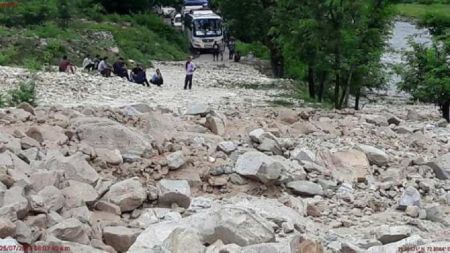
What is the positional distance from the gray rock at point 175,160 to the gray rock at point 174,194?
614 mm

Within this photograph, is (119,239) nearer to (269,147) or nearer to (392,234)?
(392,234)

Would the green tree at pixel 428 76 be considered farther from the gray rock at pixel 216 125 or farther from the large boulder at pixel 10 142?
the large boulder at pixel 10 142

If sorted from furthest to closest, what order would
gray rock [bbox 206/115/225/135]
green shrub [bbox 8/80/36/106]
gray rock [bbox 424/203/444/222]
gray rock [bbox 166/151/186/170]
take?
green shrub [bbox 8/80/36/106]
gray rock [bbox 206/115/225/135]
gray rock [bbox 166/151/186/170]
gray rock [bbox 424/203/444/222]

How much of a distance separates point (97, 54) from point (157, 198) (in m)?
20.7

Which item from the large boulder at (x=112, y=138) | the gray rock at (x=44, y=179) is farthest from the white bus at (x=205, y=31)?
the gray rock at (x=44, y=179)

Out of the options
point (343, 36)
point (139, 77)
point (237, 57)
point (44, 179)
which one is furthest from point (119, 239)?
point (237, 57)

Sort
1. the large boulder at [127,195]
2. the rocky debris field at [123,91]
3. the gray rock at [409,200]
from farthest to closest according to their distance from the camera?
the rocky debris field at [123,91]
the gray rock at [409,200]
the large boulder at [127,195]

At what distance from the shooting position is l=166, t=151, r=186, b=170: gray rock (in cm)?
1087

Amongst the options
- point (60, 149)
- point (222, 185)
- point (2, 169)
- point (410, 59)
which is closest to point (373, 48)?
point (410, 59)

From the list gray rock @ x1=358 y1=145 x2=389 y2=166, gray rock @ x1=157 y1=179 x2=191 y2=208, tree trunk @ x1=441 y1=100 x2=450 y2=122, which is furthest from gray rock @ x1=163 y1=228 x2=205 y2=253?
tree trunk @ x1=441 y1=100 x2=450 y2=122

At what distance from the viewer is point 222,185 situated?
1079cm

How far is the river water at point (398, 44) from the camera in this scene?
85.8 ft

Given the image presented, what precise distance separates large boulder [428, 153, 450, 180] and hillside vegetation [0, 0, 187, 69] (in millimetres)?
14686

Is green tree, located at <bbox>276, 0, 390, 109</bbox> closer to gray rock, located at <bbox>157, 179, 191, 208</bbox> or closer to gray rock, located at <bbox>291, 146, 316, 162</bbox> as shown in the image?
gray rock, located at <bbox>291, 146, 316, 162</bbox>
